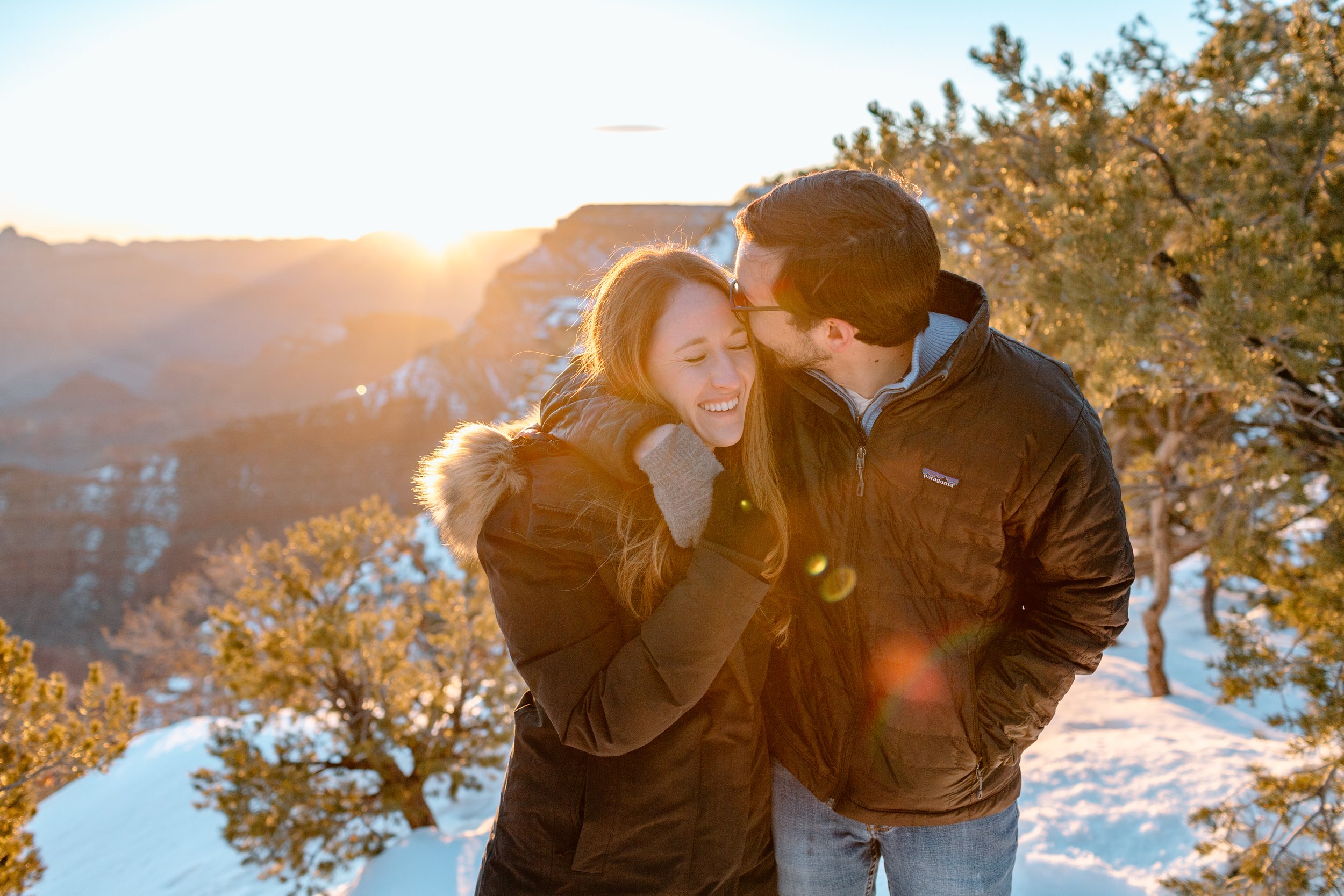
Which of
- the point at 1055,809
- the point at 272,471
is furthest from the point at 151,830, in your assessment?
the point at 272,471

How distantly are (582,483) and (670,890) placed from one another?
0.97 meters

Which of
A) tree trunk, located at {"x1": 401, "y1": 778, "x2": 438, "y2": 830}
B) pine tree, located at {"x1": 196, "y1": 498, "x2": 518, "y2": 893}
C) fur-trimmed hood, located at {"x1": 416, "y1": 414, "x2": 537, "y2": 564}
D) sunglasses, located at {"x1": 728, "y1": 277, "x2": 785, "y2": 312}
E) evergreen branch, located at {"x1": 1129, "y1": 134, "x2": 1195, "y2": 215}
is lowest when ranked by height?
tree trunk, located at {"x1": 401, "y1": 778, "x2": 438, "y2": 830}

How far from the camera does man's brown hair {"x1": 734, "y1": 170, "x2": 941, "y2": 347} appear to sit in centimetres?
150

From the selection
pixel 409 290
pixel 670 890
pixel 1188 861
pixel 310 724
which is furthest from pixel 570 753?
pixel 409 290

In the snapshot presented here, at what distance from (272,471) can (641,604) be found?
5444 cm

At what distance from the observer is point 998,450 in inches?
60.9

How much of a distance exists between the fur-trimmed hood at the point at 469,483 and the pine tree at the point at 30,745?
3483 millimetres

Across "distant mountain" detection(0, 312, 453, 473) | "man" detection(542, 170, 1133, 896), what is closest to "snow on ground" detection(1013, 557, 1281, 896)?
"man" detection(542, 170, 1133, 896)

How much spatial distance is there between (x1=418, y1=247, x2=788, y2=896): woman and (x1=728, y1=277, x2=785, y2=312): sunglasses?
2 centimetres

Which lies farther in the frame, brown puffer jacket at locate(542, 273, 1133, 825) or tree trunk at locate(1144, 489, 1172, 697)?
tree trunk at locate(1144, 489, 1172, 697)

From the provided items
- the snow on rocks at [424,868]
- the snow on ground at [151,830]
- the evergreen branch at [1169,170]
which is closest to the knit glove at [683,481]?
the evergreen branch at [1169,170]

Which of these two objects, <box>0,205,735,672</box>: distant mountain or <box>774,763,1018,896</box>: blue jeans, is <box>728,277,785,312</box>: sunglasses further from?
<box>0,205,735,672</box>: distant mountain

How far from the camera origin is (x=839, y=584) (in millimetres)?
1723

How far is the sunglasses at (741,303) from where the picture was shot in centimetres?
168
